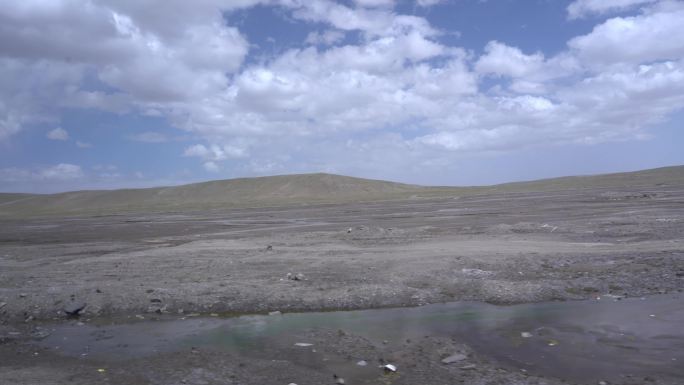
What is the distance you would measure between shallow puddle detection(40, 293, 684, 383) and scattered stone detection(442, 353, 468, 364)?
1.52 feet

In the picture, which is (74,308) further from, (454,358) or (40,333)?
(454,358)

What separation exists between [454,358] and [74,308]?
9.33 meters

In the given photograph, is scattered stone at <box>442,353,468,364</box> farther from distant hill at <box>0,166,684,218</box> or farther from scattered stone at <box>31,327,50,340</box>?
distant hill at <box>0,166,684,218</box>

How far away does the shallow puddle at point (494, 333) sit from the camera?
28.7 ft

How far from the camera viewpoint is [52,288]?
14.9 metres

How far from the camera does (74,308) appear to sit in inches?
512

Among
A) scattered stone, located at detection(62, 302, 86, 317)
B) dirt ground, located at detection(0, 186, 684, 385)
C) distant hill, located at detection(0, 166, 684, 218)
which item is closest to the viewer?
dirt ground, located at detection(0, 186, 684, 385)

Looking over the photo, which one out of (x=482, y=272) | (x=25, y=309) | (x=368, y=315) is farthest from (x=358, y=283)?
(x=25, y=309)

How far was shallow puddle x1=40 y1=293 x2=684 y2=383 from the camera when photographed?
8.74m

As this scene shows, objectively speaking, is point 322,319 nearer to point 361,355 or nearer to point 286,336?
point 286,336

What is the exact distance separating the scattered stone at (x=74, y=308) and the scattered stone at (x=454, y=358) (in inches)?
354

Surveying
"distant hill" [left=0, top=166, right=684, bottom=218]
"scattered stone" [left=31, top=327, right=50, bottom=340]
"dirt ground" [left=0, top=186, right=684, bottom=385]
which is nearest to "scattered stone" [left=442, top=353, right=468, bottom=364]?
"dirt ground" [left=0, top=186, right=684, bottom=385]

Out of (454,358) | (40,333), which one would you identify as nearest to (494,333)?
(454,358)

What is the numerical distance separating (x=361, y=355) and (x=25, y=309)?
888 cm
